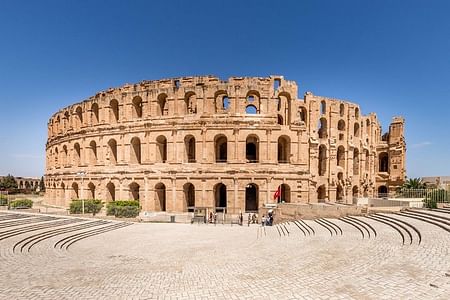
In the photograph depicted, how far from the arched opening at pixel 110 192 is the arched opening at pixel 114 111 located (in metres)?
8.09

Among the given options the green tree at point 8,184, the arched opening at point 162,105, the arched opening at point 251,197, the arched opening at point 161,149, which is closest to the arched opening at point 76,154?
the arched opening at point 161,149

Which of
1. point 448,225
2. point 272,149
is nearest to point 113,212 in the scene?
point 272,149

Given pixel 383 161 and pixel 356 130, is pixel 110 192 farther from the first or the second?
pixel 383 161

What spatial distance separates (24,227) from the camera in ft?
55.5

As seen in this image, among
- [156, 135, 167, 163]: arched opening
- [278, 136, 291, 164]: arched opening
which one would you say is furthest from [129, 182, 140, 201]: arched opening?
[278, 136, 291, 164]: arched opening

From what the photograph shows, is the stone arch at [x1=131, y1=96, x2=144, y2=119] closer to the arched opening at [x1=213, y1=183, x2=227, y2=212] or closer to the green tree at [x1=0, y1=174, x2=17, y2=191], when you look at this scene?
the arched opening at [x1=213, y1=183, x2=227, y2=212]

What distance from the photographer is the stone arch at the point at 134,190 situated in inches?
1275

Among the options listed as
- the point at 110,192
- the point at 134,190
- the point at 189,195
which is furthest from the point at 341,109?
the point at 110,192

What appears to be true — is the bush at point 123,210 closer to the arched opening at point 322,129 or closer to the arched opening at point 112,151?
the arched opening at point 112,151

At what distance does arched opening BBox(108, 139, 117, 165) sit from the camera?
111 ft

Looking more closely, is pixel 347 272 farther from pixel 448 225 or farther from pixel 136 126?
pixel 136 126

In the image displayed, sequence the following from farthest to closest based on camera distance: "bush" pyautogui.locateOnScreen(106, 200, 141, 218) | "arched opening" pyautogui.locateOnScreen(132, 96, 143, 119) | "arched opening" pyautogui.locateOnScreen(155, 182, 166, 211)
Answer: "arched opening" pyautogui.locateOnScreen(132, 96, 143, 119), "arched opening" pyautogui.locateOnScreen(155, 182, 166, 211), "bush" pyautogui.locateOnScreen(106, 200, 141, 218)

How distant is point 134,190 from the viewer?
108 ft

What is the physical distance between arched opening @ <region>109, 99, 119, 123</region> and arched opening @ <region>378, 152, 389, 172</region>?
44.5m
